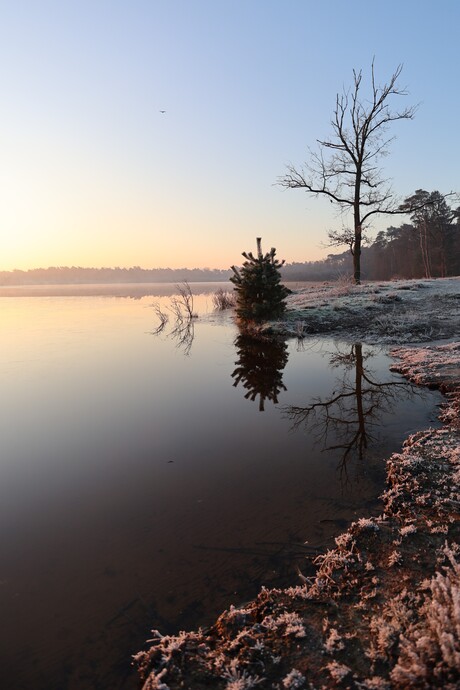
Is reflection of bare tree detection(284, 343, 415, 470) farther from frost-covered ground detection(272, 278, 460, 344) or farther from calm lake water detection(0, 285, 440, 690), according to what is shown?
frost-covered ground detection(272, 278, 460, 344)

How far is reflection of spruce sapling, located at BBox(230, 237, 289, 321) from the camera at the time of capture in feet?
56.3

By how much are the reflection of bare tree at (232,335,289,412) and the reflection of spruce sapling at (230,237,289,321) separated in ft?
8.81

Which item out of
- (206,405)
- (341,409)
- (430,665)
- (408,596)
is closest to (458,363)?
(341,409)

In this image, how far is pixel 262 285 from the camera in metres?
17.2

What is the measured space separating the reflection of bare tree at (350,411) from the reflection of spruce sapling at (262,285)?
836cm

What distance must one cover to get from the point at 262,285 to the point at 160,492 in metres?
13.8

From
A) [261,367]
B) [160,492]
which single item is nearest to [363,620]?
[160,492]

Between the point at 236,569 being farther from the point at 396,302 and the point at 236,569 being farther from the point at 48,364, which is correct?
the point at 396,302

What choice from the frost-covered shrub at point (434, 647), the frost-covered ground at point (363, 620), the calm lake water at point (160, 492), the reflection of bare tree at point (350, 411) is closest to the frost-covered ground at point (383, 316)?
the calm lake water at point (160, 492)

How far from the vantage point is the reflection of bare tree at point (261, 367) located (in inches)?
327

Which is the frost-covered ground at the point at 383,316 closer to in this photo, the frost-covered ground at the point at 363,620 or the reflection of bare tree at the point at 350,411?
the reflection of bare tree at the point at 350,411

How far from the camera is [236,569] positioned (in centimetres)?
314

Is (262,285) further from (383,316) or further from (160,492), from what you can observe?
(160,492)

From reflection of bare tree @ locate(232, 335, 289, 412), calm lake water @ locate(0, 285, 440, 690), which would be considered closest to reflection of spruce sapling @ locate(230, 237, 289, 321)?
reflection of bare tree @ locate(232, 335, 289, 412)
